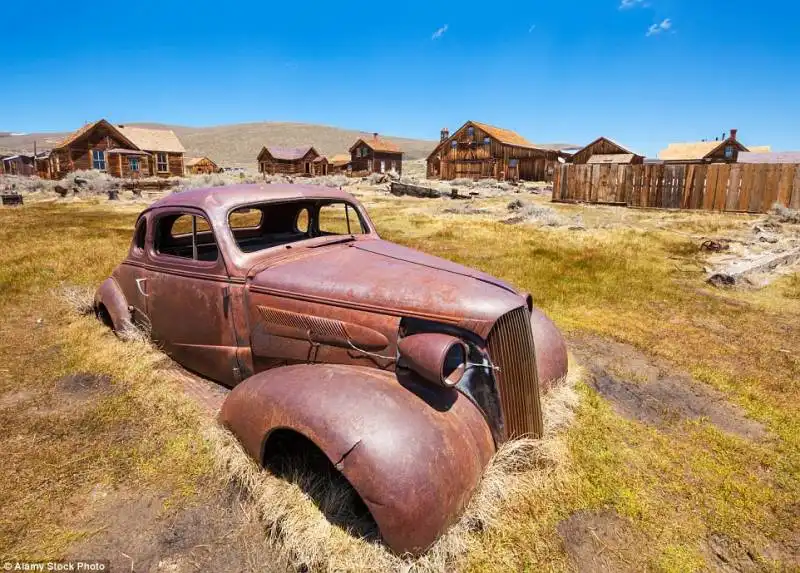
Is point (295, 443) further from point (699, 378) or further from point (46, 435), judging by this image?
point (699, 378)

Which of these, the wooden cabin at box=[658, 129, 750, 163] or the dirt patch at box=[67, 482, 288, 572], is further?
the wooden cabin at box=[658, 129, 750, 163]

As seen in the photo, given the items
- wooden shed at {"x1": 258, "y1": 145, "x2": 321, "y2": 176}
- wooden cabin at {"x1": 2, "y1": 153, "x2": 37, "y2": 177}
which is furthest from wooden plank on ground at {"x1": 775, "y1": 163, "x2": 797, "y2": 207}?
wooden cabin at {"x1": 2, "y1": 153, "x2": 37, "y2": 177}

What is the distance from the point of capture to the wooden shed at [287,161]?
51812 millimetres

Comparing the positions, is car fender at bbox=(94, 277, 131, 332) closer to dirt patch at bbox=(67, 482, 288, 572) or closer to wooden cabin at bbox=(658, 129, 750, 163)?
dirt patch at bbox=(67, 482, 288, 572)

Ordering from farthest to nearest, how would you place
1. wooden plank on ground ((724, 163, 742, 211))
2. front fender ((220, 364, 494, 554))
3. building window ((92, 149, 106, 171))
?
building window ((92, 149, 106, 171)) < wooden plank on ground ((724, 163, 742, 211)) < front fender ((220, 364, 494, 554))

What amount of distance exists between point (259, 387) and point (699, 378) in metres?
4.50

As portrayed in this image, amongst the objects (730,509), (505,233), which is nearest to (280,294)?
(730,509)

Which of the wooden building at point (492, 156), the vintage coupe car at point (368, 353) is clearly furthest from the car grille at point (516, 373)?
the wooden building at point (492, 156)

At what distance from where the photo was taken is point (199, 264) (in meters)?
3.60

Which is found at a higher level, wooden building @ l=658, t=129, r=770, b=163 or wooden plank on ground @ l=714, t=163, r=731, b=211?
wooden building @ l=658, t=129, r=770, b=163

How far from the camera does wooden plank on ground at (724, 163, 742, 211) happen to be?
1756cm

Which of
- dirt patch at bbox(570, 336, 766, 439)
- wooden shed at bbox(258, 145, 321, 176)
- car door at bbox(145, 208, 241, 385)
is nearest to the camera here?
car door at bbox(145, 208, 241, 385)

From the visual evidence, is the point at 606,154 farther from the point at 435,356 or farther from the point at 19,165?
the point at 19,165

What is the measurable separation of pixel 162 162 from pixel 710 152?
181ft
